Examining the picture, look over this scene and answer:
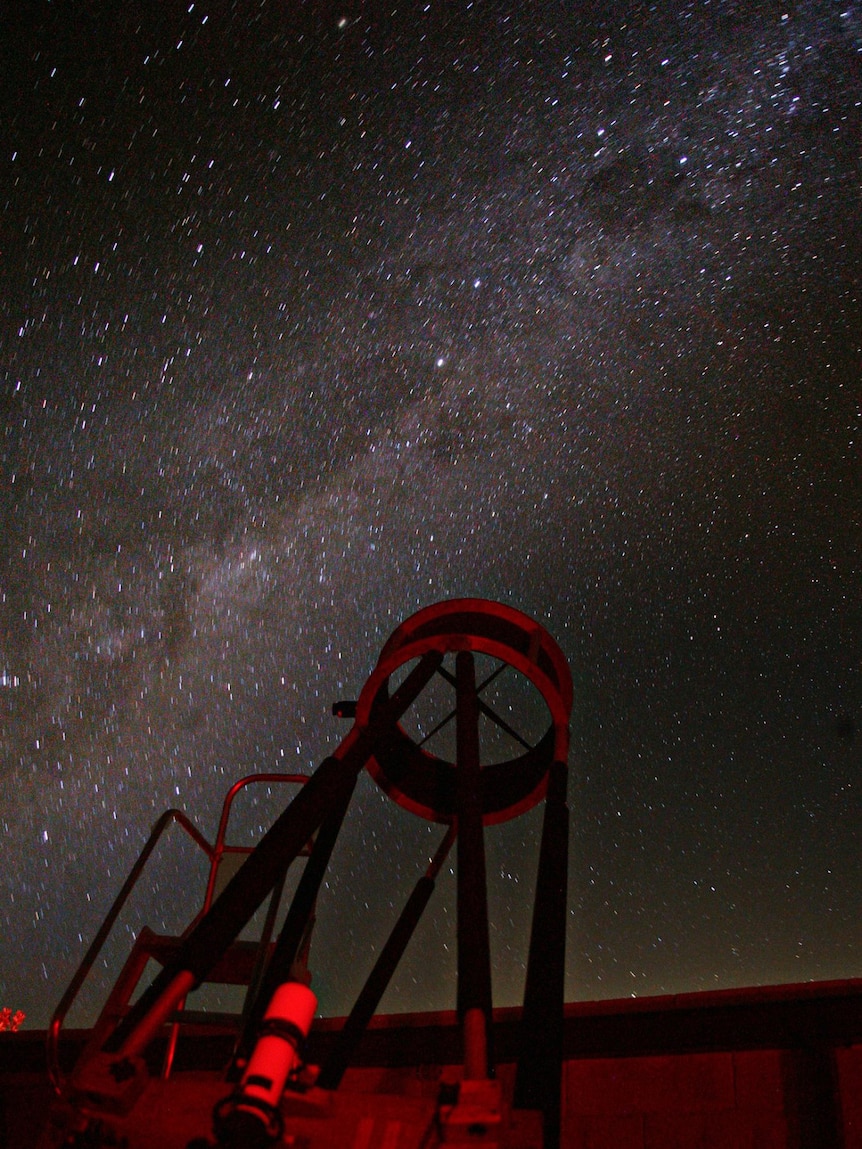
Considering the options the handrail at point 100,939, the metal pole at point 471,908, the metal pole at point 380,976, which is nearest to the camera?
the metal pole at point 471,908

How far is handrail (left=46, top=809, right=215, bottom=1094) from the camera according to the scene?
292 cm

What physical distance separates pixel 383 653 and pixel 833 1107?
3.23m

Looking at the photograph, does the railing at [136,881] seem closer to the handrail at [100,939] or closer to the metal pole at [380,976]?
the handrail at [100,939]

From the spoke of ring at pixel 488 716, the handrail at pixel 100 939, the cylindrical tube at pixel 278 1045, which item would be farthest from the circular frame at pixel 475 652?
the cylindrical tube at pixel 278 1045

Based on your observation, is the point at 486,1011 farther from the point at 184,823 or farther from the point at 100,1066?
the point at 184,823

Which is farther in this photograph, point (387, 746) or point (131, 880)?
point (387, 746)

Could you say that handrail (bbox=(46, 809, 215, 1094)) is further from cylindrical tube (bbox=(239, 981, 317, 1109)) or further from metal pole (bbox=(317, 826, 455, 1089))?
metal pole (bbox=(317, 826, 455, 1089))

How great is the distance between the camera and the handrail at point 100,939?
2923 millimetres

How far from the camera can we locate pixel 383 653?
16.0 feet

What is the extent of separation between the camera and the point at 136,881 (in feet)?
13.0

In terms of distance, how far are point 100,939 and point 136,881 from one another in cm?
37

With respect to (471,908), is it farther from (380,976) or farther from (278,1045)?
(380,976)

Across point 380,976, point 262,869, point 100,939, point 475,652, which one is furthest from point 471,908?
point 475,652

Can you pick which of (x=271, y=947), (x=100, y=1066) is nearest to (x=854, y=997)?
(x=271, y=947)
